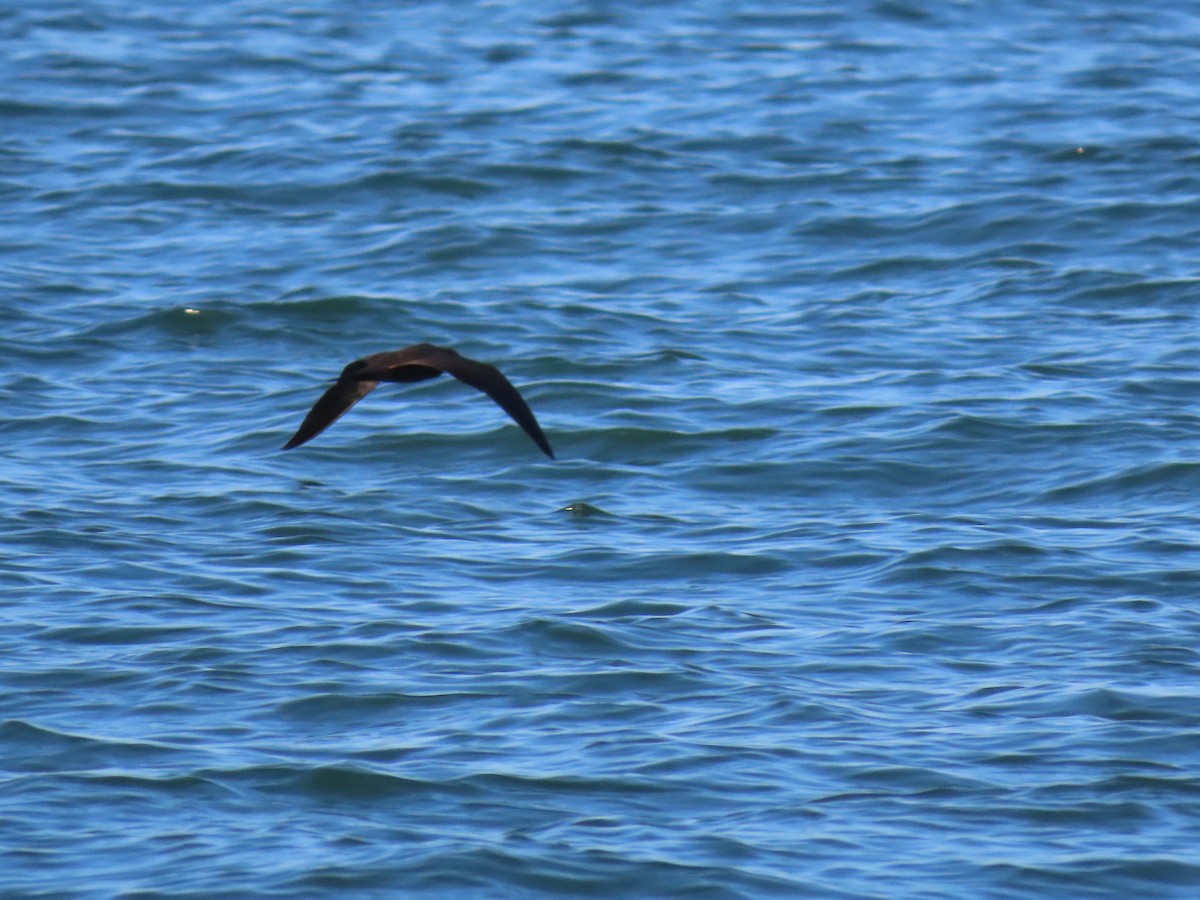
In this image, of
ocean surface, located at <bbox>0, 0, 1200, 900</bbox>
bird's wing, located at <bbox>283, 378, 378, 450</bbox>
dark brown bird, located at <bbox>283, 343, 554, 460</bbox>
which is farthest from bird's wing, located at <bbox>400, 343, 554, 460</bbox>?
ocean surface, located at <bbox>0, 0, 1200, 900</bbox>

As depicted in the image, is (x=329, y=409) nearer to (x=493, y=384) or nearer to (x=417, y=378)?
(x=417, y=378)

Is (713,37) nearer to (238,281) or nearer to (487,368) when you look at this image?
(238,281)

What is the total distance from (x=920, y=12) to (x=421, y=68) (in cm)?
424

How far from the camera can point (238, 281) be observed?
10875mm

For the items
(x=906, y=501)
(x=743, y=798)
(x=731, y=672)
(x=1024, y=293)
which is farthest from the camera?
(x=1024, y=293)

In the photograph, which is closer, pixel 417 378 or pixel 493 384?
pixel 493 384

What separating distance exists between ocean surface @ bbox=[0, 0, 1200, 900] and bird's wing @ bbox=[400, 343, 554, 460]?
0.89 metres

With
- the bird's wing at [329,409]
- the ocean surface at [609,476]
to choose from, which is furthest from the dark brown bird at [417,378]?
the ocean surface at [609,476]

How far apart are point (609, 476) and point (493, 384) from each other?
2748mm

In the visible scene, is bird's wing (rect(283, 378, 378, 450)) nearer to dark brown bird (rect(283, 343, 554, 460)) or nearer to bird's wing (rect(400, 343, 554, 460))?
dark brown bird (rect(283, 343, 554, 460))

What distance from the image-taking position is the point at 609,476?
827 cm

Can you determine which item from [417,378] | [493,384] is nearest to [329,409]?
[417,378]

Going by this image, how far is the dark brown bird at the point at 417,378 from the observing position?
5.55 metres

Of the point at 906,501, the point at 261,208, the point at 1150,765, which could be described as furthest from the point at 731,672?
the point at 261,208
